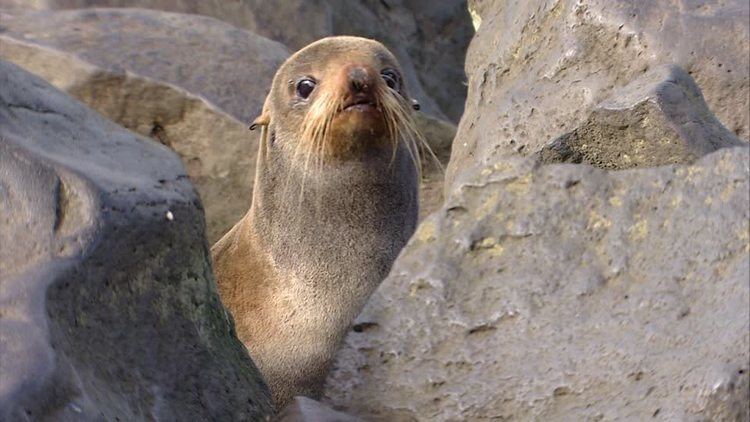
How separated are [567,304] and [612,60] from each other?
215cm

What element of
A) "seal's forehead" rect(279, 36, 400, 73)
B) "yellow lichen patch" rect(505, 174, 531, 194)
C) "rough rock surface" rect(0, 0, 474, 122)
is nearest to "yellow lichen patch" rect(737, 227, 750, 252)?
"yellow lichen patch" rect(505, 174, 531, 194)

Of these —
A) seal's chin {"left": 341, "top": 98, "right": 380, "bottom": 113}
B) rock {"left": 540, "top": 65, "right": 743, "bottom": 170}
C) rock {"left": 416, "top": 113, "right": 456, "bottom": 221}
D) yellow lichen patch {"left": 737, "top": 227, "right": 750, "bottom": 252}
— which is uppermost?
yellow lichen patch {"left": 737, "top": 227, "right": 750, "bottom": 252}

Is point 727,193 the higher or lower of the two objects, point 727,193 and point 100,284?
the higher

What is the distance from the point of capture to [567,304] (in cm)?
282

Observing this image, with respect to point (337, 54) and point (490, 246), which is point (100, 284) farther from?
point (337, 54)

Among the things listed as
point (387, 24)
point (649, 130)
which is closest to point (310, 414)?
point (649, 130)

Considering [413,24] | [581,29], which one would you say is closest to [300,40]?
[413,24]

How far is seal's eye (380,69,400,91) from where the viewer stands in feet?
18.0

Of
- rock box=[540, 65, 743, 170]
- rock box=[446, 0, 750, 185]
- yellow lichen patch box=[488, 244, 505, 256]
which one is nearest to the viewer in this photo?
yellow lichen patch box=[488, 244, 505, 256]

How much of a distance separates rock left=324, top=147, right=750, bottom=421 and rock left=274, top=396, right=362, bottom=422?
0.07m

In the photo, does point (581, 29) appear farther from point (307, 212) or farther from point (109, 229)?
point (109, 229)

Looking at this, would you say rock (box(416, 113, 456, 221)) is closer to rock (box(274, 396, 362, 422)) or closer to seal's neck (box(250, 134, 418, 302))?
seal's neck (box(250, 134, 418, 302))

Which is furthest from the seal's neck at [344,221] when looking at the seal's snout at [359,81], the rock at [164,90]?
the rock at [164,90]

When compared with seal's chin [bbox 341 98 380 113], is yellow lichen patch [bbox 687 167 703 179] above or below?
above
